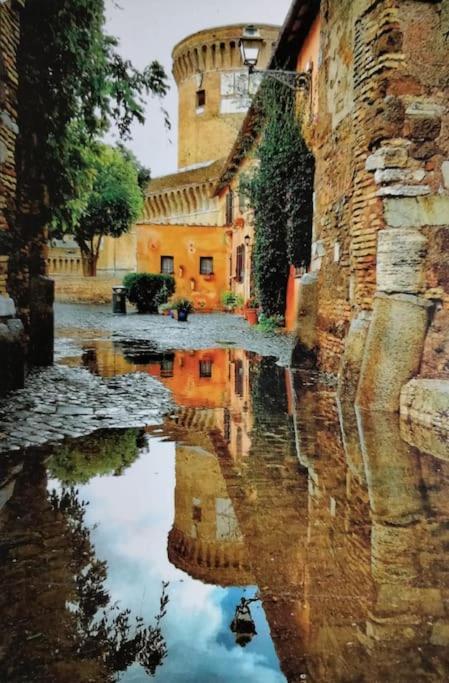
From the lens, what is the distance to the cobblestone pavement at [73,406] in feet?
13.8

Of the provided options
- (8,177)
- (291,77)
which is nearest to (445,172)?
(8,177)

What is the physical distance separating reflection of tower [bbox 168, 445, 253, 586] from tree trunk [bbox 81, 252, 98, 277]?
98.1 feet

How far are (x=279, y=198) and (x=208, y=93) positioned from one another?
23399mm

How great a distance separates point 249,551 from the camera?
2.38 metres

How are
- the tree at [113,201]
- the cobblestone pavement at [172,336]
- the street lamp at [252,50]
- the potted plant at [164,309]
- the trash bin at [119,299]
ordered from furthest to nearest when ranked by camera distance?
1. the tree at [113,201]
2. the potted plant at [164,309]
3. the trash bin at [119,299]
4. the cobblestone pavement at [172,336]
5. the street lamp at [252,50]

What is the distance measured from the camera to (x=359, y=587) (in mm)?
2121

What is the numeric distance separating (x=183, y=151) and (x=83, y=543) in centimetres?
3524

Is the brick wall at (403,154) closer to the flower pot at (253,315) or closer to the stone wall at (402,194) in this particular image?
the stone wall at (402,194)

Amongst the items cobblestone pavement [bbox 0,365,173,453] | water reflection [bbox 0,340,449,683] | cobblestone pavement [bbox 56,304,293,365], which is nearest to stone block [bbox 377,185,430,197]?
water reflection [bbox 0,340,449,683]

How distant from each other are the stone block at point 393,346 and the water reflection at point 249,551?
61cm

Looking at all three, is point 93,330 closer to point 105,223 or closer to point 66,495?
point 66,495

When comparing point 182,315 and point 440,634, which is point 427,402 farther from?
point 182,315

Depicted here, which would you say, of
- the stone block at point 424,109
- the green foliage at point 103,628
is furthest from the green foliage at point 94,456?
the stone block at point 424,109

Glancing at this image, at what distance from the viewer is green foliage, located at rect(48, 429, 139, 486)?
11.0 feet
